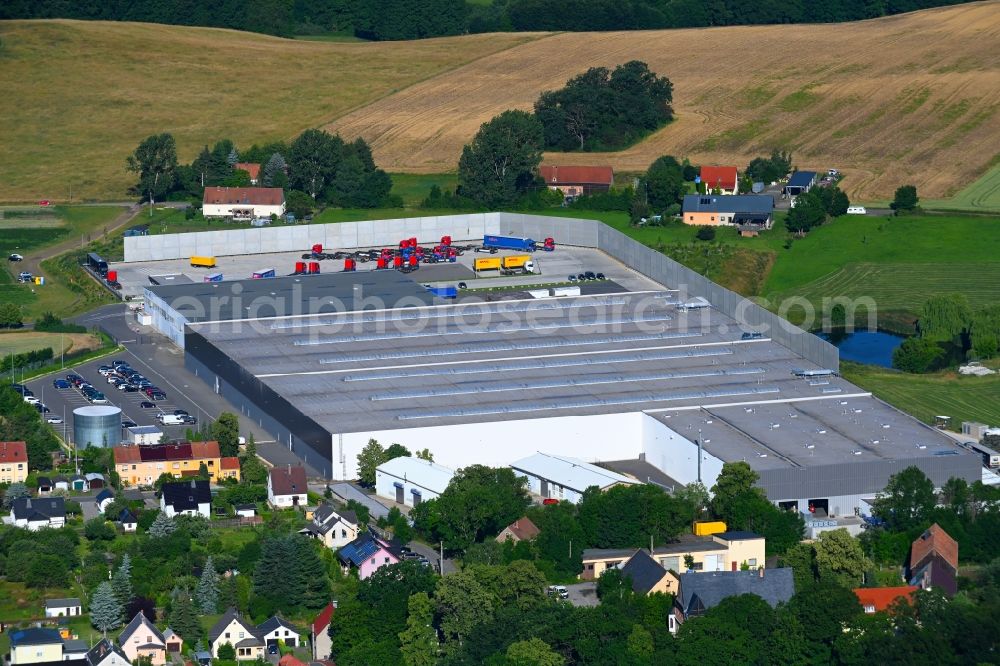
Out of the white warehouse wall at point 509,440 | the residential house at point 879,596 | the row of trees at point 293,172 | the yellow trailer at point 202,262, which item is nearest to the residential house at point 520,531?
the white warehouse wall at point 509,440

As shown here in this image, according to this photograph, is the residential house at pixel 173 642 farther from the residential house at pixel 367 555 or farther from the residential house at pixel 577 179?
the residential house at pixel 577 179

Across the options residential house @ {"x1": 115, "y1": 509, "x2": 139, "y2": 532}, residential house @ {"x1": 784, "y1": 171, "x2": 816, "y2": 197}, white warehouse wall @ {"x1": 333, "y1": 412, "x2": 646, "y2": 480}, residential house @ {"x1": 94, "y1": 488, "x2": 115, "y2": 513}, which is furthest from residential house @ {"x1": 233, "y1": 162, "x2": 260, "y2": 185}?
residential house @ {"x1": 115, "y1": 509, "x2": 139, "y2": 532}

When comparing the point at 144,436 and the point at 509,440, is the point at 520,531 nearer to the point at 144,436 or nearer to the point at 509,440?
the point at 509,440

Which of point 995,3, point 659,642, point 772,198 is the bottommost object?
point 659,642

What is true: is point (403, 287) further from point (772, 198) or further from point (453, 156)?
point (453, 156)

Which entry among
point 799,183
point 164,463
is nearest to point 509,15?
point 799,183

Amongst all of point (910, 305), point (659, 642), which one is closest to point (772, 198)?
point (910, 305)
